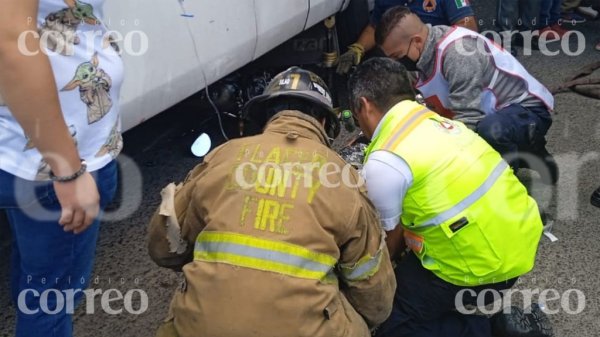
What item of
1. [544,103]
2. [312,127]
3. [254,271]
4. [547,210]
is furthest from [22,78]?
[547,210]

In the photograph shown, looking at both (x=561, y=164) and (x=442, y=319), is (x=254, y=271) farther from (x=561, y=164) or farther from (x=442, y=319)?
(x=561, y=164)

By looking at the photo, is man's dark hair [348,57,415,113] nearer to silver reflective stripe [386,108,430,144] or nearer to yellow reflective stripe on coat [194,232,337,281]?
silver reflective stripe [386,108,430,144]

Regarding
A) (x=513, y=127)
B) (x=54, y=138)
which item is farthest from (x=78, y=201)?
(x=513, y=127)

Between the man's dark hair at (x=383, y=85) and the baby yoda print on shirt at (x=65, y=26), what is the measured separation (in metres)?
1.05

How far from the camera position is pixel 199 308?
1.50 metres

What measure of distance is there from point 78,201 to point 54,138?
0.56ft

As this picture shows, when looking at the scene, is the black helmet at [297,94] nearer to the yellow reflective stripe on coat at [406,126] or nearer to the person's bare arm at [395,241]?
the yellow reflective stripe on coat at [406,126]

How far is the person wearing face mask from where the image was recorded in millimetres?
2881

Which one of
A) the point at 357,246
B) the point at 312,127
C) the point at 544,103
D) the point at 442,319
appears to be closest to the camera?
the point at 357,246

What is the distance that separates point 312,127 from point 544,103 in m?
1.65

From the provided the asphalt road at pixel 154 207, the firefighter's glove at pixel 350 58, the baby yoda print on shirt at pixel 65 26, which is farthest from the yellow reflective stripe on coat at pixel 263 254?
the firefighter's glove at pixel 350 58

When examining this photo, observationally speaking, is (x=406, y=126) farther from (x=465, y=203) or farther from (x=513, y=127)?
(x=513, y=127)

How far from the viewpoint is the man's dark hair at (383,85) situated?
221 centimetres

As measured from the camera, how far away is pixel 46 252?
62.1 inches
